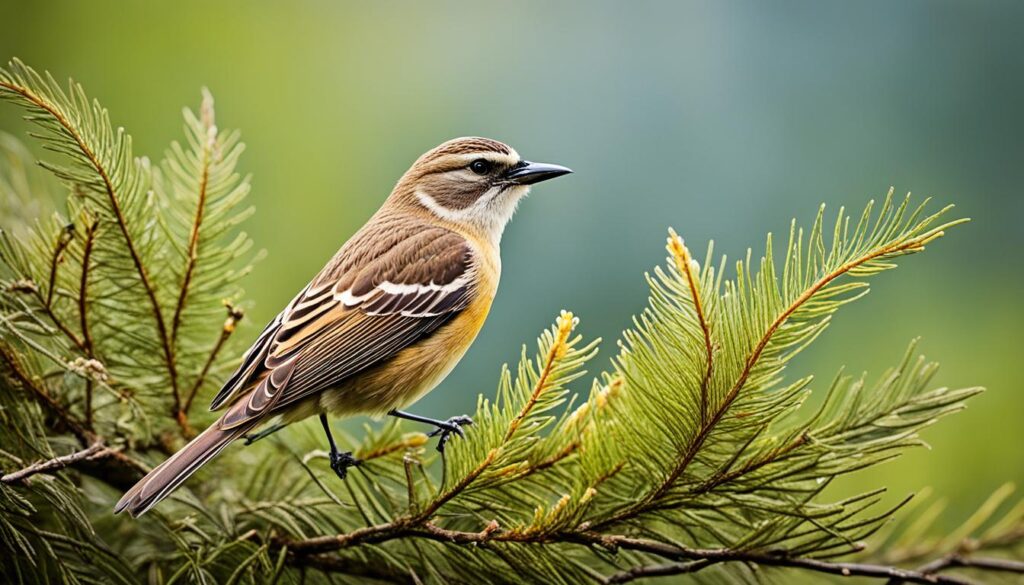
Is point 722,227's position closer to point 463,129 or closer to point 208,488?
point 463,129

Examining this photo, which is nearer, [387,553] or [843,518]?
[843,518]

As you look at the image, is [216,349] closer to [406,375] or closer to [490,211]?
[406,375]

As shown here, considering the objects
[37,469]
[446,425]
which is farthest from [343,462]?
[37,469]

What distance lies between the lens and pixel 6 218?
3.19 m

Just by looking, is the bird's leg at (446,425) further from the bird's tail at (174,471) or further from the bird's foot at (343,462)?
the bird's tail at (174,471)

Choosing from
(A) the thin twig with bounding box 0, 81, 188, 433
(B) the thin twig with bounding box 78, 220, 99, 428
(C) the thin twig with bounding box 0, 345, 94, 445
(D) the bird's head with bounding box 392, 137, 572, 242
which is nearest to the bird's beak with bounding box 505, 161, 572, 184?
(D) the bird's head with bounding box 392, 137, 572, 242

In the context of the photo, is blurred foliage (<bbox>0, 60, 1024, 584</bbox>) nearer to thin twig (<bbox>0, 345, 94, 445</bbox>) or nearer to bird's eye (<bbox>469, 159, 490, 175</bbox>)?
thin twig (<bbox>0, 345, 94, 445</bbox>)

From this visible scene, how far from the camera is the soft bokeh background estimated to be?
5180mm

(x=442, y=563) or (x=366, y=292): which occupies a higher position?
(x=366, y=292)

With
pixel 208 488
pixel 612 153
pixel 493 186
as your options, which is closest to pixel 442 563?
pixel 208 488

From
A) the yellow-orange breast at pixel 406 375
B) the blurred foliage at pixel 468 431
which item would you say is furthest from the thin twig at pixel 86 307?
the yellow-orange breast at pixel 406 375

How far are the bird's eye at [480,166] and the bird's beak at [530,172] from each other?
0.08m

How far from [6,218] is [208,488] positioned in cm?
115

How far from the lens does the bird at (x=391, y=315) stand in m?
2.71
